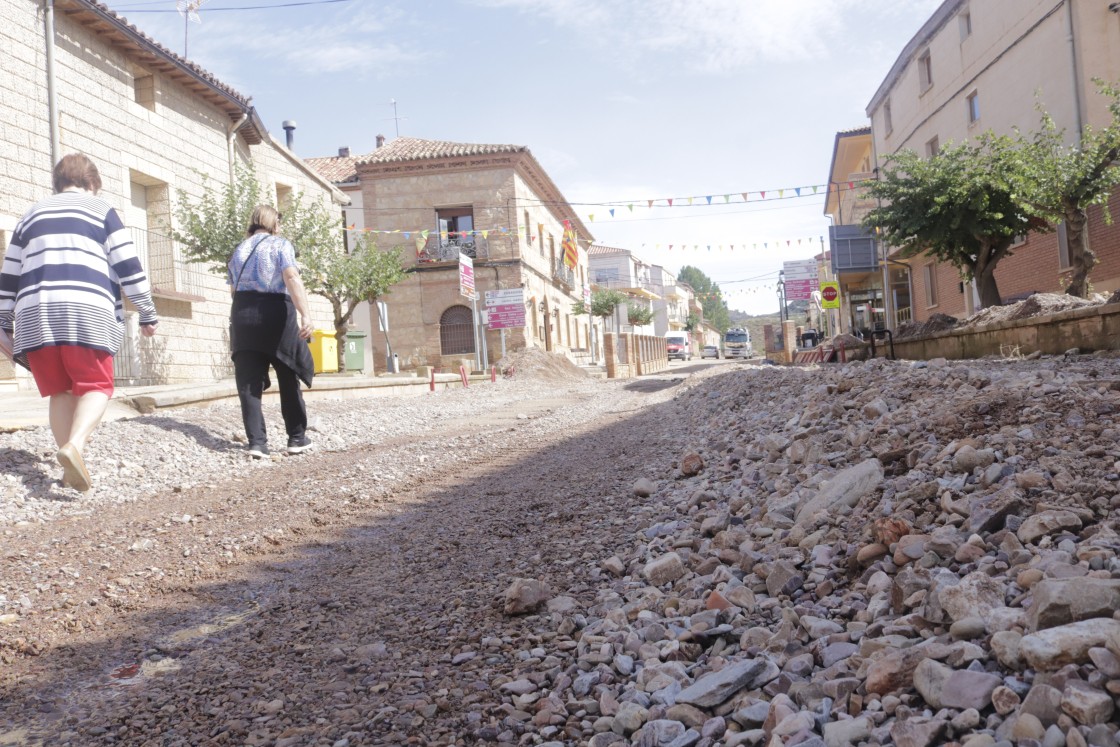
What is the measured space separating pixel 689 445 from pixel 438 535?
252 cm

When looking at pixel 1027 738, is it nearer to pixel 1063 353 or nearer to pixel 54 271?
pixel 54 271

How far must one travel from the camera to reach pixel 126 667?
7.61ft

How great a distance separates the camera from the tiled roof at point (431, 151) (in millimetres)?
30594

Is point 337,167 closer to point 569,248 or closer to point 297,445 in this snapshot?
point 569,248

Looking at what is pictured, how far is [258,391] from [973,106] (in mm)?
22943

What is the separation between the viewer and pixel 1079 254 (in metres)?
13.7

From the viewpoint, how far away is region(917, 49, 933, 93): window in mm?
25922

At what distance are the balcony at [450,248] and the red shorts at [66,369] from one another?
87.7 ft

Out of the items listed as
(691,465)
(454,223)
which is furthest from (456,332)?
(691,465)

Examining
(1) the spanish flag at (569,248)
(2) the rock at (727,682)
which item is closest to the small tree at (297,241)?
(2) the rock at (727,682)

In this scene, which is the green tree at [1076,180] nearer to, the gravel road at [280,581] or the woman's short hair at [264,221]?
the gravel road at [280,581]

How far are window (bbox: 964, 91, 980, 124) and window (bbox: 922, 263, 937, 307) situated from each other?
5865mm

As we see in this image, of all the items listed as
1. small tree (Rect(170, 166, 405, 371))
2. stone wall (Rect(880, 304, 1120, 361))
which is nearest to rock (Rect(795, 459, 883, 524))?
stone wall (Rect(880, 304, 1120, 361))

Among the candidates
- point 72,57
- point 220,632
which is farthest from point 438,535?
point 72,57
